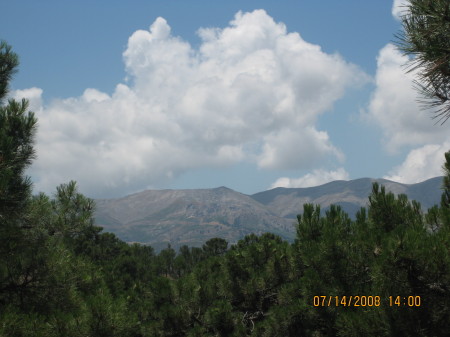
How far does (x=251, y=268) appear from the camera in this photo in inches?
412

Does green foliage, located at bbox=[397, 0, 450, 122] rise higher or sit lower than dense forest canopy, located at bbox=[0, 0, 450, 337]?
higher

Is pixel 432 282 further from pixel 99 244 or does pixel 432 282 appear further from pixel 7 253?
pixel 99 244

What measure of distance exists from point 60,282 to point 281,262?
5587 millimetres

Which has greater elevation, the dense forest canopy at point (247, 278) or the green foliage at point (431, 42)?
the green foliage at point (431, 42)

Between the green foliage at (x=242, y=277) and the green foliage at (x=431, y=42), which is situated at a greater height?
the green foliage at (x=431, y=42)

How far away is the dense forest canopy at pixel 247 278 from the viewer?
Answer: 5.39 m

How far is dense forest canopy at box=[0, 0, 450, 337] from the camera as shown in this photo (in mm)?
5387
